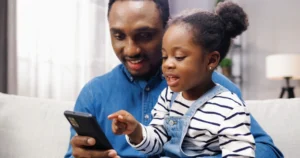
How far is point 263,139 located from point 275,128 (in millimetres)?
285

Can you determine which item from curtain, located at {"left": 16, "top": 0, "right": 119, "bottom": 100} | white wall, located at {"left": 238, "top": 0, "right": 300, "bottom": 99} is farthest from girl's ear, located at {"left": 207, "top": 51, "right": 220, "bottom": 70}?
white wall, located at {"left": 238, "top": 0, "right": 300, "bottom": 99}

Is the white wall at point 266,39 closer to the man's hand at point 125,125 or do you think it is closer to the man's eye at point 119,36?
the man's eye at point 119,36

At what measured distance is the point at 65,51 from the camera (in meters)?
2.26

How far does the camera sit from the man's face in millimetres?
1082

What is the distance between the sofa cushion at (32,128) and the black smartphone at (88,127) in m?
0.59

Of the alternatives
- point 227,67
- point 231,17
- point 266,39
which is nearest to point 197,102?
point 231,17

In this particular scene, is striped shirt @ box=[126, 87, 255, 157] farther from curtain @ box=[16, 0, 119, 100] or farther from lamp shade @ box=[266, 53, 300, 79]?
lamp shade @ box=[266, 53, 300, 79]

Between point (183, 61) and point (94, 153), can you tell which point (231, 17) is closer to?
point (183, 61)

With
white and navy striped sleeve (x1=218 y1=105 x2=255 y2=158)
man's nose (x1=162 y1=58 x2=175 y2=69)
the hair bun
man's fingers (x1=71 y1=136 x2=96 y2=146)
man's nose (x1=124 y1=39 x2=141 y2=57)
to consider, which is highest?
the hair bun

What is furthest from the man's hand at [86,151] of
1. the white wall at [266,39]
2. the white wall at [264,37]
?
the white wall at [266,39]

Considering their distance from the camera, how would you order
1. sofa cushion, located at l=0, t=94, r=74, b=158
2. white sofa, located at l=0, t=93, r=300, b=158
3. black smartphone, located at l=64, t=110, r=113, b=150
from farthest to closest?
1. sofa cushion, located at l=0, t=94, r=74, b=158
2. white sofa, located at l=0, t=93, r=300, b=158
3. black smartphone, located at l=64, t=110, r=113, b=150

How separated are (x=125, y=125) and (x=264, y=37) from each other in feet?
10.5

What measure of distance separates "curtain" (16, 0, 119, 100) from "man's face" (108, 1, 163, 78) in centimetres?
108

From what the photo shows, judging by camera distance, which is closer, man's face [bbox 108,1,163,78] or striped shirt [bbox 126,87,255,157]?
striped shirt [bbox 126,87,255,157]
